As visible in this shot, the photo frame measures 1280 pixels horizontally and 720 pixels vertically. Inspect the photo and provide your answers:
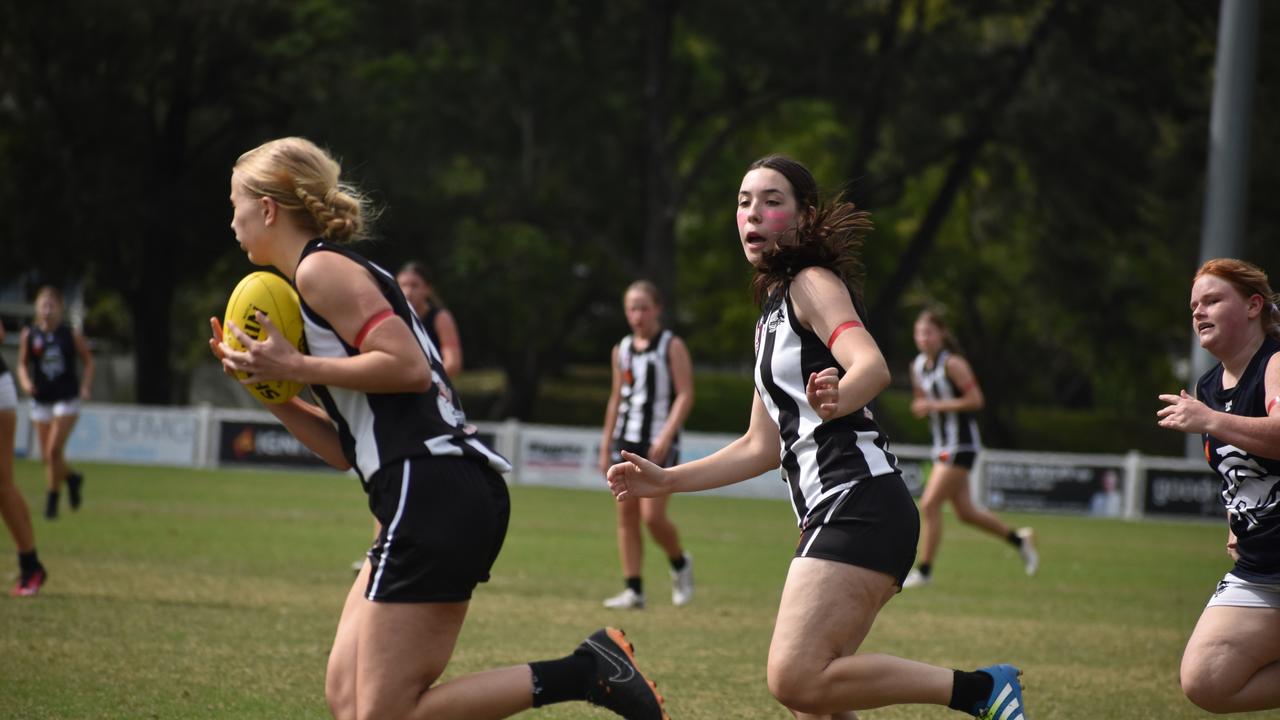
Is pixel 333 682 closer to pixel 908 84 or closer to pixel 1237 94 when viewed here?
pixel 1237 94

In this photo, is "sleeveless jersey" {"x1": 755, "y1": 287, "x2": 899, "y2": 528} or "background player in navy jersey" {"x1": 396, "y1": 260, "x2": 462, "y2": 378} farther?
"background player in navy jersey" {"x1": 396, "y1": 260, "x2": 462, "y2": 378}

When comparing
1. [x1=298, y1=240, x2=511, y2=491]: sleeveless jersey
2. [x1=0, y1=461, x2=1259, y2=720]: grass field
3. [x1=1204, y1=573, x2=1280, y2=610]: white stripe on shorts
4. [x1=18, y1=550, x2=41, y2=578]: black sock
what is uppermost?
[x1=298, y1=240, x2=511, y2=491]: sleeveless jersey

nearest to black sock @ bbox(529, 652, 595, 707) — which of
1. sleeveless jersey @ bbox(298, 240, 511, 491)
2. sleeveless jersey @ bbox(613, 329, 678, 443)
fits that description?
sleeveless jersey @ bbox(298, 240, 511, 491)

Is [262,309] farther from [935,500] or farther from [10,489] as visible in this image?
[935,500]

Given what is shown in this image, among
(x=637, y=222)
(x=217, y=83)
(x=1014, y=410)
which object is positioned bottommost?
(x=1014, y=410)

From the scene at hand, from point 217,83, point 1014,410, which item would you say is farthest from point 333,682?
point 1014,410

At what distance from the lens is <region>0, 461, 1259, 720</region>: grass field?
24.8ft

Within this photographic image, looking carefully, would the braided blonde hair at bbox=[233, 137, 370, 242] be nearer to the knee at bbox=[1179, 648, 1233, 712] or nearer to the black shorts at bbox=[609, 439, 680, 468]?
the knee at bbox=[1179, 648, 1233, 712]

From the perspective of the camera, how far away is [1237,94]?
21.5 m

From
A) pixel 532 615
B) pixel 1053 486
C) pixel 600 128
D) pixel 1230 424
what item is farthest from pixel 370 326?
pixel 600 128

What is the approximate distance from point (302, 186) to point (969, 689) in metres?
2.71

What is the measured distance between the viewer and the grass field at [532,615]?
756 centimetres

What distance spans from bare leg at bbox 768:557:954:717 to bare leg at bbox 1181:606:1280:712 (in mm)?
1536

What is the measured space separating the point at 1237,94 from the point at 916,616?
1342 cm
